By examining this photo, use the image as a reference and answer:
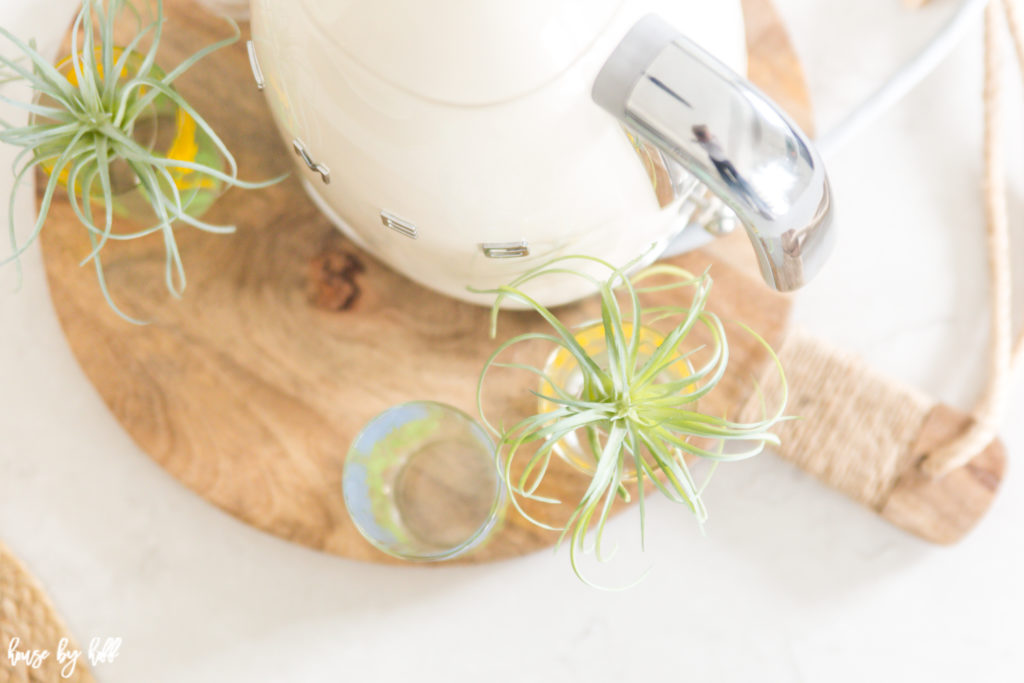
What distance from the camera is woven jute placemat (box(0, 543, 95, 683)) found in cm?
46

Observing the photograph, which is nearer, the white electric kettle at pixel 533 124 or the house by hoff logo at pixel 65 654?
the white electric kettle at pixel 533 124

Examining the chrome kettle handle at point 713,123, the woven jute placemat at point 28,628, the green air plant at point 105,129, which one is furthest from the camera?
the woven jute placemat at point 28,628

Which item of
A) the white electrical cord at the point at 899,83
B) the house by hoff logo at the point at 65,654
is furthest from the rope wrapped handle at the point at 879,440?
the house by hoff logo at the point at 65,654

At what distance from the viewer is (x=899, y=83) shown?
475 mm

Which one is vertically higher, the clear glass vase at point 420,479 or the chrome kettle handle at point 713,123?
the chrome kettle handle at point 713,123

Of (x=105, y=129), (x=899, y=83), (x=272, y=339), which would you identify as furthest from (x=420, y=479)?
(x=899, y=83)

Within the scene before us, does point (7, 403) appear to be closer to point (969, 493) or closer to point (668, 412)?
point (668, 412)

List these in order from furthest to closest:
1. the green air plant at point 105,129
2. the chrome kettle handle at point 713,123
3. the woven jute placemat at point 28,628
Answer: the woven jute placemat at point 28,628
the green air plant at point 105,129
the chrome kettle handle at point 713,123

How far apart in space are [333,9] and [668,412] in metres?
0.20

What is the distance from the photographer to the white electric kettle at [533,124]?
24cm

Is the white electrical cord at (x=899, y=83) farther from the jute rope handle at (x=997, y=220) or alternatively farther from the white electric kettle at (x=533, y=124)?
the white electric kettle at (x=533, y=124)

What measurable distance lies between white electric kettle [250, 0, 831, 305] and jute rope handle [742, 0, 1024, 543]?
0.19 m

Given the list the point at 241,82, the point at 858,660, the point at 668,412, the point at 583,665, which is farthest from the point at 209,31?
the point at 858,660

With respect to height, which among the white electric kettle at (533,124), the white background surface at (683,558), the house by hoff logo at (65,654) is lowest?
the house by hoff logo at (65,654)
